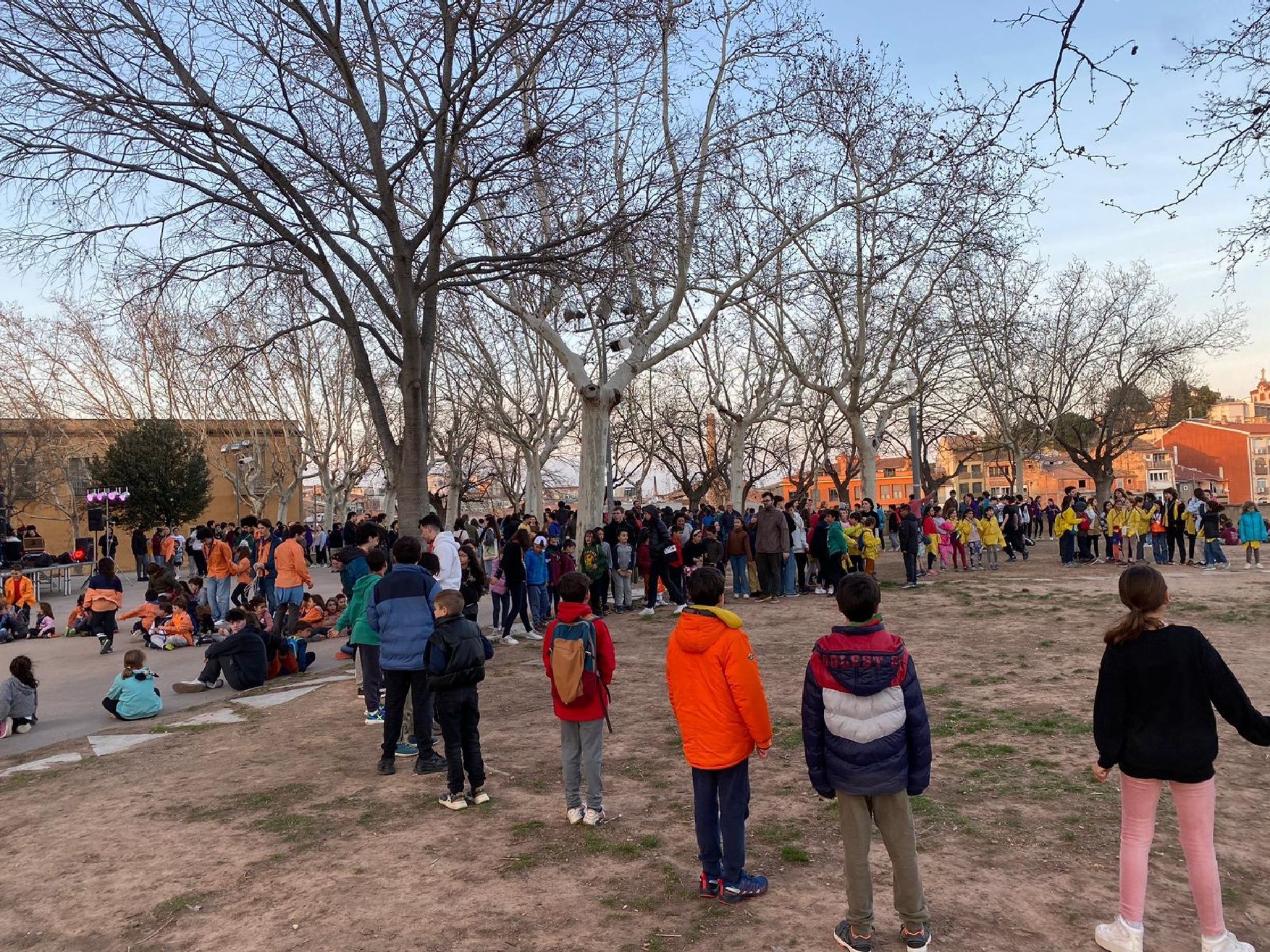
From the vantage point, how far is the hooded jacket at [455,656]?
557 cm

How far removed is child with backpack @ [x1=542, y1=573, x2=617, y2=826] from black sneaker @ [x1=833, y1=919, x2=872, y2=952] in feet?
5.76

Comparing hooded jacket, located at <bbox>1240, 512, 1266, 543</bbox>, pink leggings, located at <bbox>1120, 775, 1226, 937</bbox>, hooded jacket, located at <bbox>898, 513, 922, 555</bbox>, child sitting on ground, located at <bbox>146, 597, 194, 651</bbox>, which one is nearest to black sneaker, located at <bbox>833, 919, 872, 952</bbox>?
pink leggings, located at <bbox>1120, 775, 1226, 937</bbox>

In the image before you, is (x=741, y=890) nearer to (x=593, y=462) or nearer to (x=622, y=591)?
(x=622, y=591)

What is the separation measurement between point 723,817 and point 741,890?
348 millimetres

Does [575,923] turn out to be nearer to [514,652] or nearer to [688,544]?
[514,652]

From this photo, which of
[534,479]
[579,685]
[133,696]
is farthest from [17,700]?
[534,479]

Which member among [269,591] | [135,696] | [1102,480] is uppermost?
[1102,480]

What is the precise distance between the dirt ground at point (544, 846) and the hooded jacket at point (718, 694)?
72cm

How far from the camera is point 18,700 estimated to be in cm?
849

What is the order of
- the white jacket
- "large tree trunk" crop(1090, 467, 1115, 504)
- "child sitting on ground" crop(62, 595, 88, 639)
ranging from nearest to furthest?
the white jacket
"child sitting on ground" crop(62, 595, 88, 639)
"large tree trunk" crop(1090, 467, 1115, 504)

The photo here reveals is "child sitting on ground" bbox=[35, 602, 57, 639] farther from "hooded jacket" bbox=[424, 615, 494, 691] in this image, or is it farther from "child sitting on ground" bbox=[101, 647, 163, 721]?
"hooded jacket" bbox=[424, 615, 494, 691]

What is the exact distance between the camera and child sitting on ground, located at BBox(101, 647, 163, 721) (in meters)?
8.80

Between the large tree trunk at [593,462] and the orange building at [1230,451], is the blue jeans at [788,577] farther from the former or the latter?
the orange building at [1230,451]

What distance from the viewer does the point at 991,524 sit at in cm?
2064
